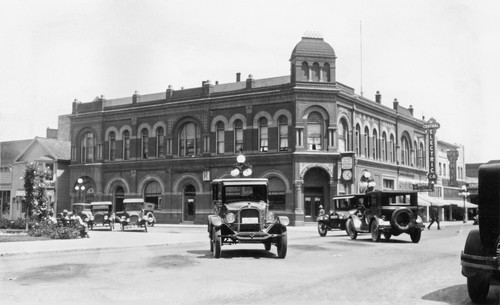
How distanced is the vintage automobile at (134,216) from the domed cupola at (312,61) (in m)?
15.1

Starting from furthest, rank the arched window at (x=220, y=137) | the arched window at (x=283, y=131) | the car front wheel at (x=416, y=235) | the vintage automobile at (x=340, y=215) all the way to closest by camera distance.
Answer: the arched window at (x=220, y=137)
the arched window at (x=283, y=131)
the vintage automobile at (x=340, y=215)
the car front wheel at (x=416, y=235)

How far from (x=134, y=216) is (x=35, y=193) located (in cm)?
647

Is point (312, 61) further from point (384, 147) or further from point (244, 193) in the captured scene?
point (244, 193)

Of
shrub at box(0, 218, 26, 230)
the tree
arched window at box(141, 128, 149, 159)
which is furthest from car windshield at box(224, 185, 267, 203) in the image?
arched window at box(141, 128, 149, 159)

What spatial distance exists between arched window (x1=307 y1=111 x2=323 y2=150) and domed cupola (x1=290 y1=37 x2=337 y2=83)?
2.82m

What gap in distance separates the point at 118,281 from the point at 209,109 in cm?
3447

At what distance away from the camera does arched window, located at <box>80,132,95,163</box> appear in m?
51.5

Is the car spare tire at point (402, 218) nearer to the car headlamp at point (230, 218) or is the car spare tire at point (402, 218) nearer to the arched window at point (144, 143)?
the car headlamp at point (230, 218)

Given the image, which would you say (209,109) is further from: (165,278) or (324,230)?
(165,278)

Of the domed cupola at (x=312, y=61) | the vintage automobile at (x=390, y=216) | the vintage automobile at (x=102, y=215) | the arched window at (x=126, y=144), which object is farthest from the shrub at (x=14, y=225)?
the domed cupola at (x=312, y=61)

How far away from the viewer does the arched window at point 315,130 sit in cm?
4075

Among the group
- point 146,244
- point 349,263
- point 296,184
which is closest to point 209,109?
point 296,184

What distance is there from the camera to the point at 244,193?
1730cm

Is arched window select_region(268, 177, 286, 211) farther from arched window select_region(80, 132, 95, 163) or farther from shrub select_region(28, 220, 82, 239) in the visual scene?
arched window select_region(80, 132, 95, 163)
